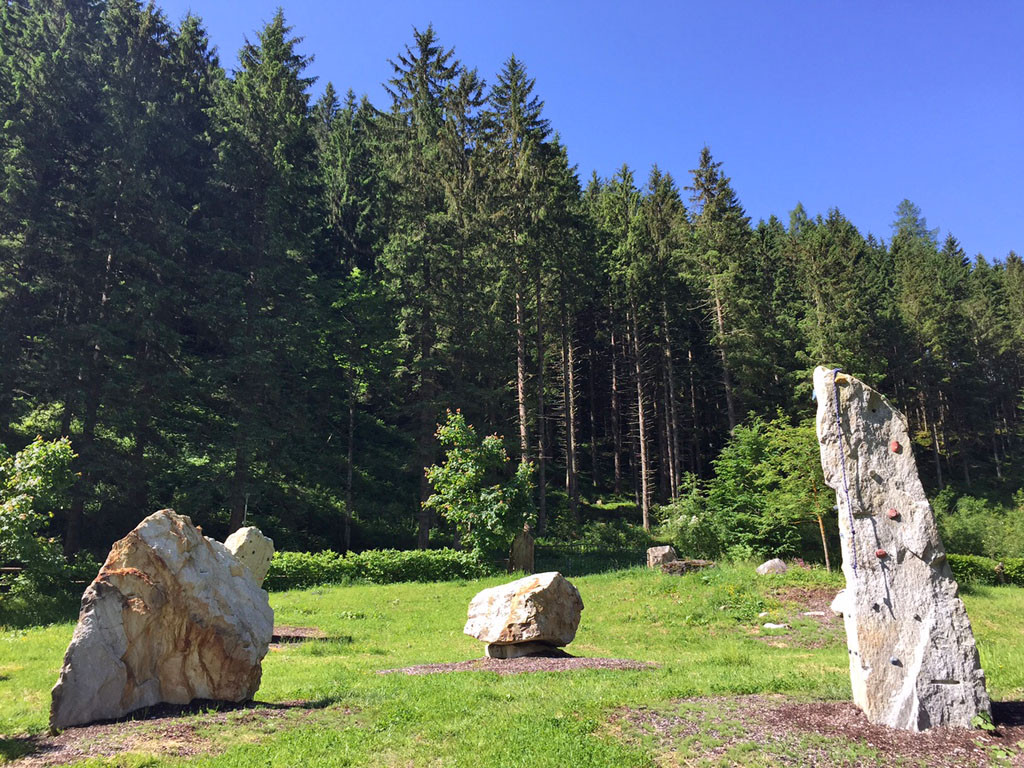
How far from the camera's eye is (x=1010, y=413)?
180ft

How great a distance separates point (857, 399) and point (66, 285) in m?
29.0

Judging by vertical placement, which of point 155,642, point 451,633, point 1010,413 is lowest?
point 451,633

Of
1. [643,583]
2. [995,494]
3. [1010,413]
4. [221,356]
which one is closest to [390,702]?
[643,583]

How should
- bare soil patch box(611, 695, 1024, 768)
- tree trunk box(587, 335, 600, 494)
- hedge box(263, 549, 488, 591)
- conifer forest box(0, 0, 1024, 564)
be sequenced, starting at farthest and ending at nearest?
tree trunk box(587, 335, 600, 494)
conifer forest box(0, 0, 1024, 564)
hedge box(263, 549, 488, 591)
bare soil patch box(611, 695, 1024, 768)

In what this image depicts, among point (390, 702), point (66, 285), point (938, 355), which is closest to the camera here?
point (390, 702)

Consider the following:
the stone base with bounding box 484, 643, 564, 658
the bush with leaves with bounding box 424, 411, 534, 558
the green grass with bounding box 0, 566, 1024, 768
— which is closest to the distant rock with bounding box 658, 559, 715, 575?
the green grass with bounding box 0, 566, 1024, 768

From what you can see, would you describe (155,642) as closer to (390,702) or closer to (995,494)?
(390,702)

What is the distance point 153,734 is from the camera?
607cm

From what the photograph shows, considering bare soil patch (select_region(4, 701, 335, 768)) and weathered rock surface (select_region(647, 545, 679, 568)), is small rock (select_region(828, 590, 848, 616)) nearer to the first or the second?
bare soil patch (select_region(4, 701, 335, 768))

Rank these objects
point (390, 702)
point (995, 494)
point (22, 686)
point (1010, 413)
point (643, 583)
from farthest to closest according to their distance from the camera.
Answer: point (1010, 413)
point (995, 494)
point (643, 583)
point (22, 686)
point (390, 702)

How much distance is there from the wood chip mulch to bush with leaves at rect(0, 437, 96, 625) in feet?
28.2

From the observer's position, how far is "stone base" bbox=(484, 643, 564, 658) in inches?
437

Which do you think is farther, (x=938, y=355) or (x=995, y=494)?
(x=938, y=355)

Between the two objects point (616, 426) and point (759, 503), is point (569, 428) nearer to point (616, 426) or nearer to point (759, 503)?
point (616, 426)
